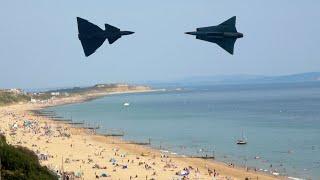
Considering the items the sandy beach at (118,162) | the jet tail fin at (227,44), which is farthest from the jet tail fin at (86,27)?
the sandy beach at (118,162)

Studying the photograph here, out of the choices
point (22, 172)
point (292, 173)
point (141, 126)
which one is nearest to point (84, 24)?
point (22, 172)

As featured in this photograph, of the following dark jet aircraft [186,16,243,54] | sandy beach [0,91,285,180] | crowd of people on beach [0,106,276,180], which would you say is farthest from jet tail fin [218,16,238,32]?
sandy beach [0,91,285,180]

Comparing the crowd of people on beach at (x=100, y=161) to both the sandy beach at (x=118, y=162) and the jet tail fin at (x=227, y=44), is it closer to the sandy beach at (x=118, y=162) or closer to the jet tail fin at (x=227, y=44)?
the sandy beach at (x=118, y=162)

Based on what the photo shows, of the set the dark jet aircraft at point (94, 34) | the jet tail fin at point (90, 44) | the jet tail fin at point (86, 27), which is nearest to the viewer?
the jet tail fin at point (90, 44)

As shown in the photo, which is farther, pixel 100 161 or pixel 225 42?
pixel 100 161

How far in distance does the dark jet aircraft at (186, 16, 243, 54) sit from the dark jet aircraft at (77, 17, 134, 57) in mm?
1369

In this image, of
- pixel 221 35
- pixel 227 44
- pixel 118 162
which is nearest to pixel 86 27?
pixel 221 35

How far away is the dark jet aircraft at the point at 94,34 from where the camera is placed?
398 inches

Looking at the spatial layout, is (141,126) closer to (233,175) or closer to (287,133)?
(287,133)

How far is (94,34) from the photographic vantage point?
10328 millimetres

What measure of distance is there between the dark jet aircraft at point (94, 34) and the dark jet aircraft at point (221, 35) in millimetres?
1369

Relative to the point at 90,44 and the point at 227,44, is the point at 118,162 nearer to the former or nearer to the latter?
the point at 90,44

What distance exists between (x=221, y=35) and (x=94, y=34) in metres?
2.40

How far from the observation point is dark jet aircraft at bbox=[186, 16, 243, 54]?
10.1 m
